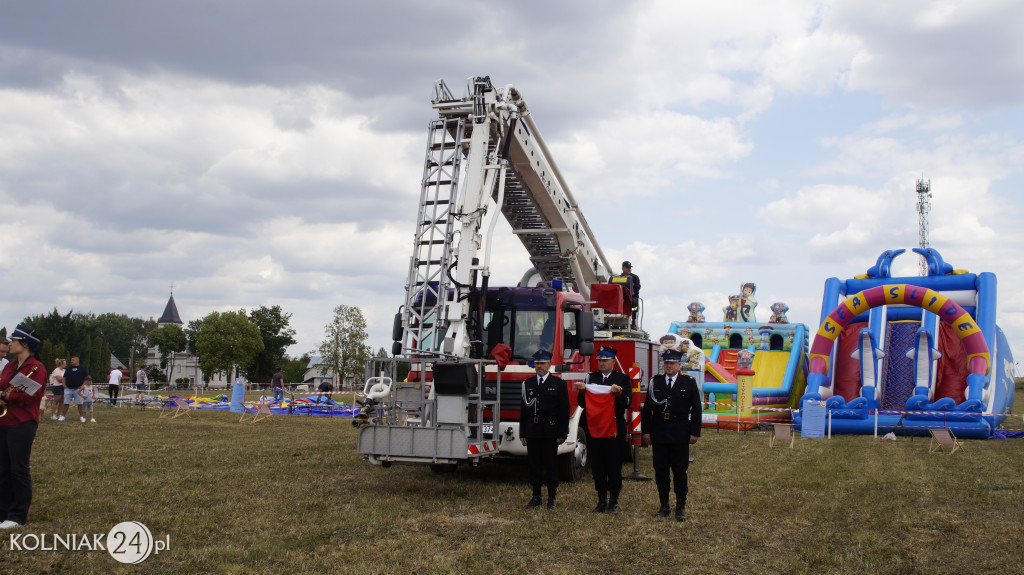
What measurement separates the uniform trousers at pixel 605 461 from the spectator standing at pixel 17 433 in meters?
5.60

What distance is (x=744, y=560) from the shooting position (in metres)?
6.46

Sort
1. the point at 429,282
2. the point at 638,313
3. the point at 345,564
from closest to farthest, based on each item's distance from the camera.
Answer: the point at 345,564
the point at 429,282
the point at 638,313

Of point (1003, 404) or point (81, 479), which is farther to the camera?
point (1003, 404)

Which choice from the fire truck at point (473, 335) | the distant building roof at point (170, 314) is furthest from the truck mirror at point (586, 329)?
the distant building roof at point (170, 314)

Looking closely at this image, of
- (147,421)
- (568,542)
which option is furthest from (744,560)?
(147,421)

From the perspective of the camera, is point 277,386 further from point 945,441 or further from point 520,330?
point 945,441

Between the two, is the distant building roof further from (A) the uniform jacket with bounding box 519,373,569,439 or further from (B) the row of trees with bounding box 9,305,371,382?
(A) the uniform jacket with bounding box 519,373,569,439

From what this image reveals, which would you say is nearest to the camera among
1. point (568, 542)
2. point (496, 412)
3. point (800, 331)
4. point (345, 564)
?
point (345, 564)

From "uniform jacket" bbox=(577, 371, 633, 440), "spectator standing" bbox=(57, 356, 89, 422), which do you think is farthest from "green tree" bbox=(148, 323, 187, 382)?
"uniform jacket" bbox=(577, 371, 633, 440)

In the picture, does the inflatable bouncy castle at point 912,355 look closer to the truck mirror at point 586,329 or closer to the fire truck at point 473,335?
the fire truck at point 473,335

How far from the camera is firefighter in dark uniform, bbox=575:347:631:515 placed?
336 inches

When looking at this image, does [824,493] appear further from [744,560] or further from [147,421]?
[147,421]

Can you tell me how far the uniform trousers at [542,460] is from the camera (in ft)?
28.8

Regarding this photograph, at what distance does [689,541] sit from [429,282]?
5250mm
